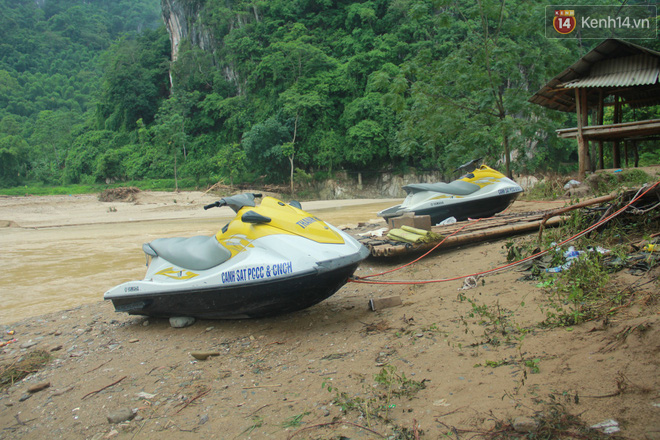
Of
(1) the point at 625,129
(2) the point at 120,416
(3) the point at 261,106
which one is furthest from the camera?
(3) the point at 261,106

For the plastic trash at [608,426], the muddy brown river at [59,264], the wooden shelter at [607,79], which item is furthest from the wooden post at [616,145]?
the plastic trash at [608,426]

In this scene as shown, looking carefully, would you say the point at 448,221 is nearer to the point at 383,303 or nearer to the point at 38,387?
the point at 383,303

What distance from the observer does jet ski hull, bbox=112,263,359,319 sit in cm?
365

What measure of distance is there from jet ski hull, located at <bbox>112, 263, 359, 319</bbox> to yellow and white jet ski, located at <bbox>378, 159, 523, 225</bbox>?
4.44 meters

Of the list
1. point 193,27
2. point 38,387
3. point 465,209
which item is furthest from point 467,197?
point 193,27

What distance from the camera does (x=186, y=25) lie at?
54.3 meters

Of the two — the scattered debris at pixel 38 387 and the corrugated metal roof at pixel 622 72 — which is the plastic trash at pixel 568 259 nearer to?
the scattered debris at pixel 38 387

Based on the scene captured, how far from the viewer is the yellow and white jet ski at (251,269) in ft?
11.9

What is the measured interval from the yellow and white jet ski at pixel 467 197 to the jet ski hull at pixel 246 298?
4.44 metres

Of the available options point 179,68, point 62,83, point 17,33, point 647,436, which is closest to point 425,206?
point 647,436

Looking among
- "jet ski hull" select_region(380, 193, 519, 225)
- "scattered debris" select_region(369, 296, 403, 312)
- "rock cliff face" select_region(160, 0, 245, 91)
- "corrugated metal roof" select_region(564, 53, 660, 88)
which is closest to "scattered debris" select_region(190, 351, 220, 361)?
"scattered debris" select_region(369, 296, 403, 312)

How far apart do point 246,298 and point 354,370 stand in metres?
1.42

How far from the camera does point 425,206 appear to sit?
7848 millimetres

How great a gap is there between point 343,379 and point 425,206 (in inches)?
219
